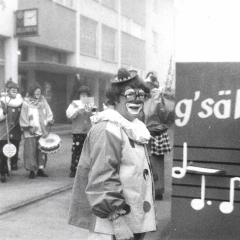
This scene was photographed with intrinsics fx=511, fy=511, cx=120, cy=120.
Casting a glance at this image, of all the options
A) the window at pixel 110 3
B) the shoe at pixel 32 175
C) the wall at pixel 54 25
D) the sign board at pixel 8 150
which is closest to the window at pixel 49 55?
the wall at pixel 54 25

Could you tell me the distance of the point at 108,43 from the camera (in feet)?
85.8

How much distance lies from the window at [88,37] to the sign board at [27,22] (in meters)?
6.02

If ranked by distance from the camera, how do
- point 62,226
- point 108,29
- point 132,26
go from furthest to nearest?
point 132,26 → point 108,29 → point 62,226

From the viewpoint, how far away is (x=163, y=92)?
648 cm

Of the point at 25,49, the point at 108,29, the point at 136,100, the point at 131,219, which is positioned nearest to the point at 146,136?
the point at 136,100

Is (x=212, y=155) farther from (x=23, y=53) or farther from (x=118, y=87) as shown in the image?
(x=23, y=53)

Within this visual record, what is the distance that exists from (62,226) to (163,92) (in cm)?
212

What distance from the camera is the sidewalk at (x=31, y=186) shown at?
6.72 meters

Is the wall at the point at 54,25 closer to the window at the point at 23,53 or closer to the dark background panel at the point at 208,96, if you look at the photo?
the window at the point at 23,53

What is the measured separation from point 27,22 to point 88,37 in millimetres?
6942

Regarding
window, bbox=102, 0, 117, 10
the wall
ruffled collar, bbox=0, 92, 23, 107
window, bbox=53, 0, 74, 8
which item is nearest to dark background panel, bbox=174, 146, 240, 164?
ruffled collar, bbox=0, 92, 23, 107

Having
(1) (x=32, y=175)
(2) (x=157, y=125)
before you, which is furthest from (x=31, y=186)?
(2) (x=157, y=125)

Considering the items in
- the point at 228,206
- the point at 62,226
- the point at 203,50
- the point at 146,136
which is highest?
the point at 203,50

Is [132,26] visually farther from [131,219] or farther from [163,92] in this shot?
[131,219]
